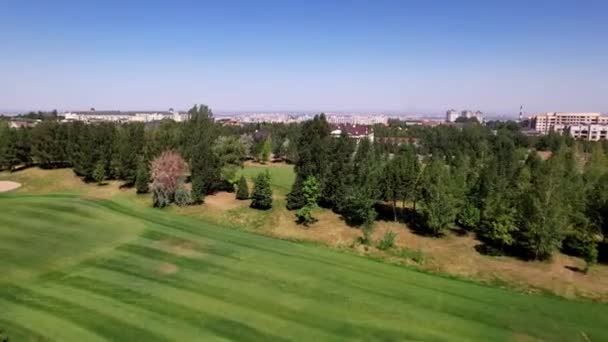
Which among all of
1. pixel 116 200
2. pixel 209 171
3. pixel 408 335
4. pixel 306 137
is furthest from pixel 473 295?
pixel 116 200

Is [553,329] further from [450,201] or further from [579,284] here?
[450,201]

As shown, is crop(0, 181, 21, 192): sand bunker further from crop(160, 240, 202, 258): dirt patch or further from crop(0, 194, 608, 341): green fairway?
crop(160, 240, 202, 258): dirt patch

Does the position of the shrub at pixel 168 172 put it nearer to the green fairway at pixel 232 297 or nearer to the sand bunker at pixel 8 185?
the green fairway at pixel 232 297

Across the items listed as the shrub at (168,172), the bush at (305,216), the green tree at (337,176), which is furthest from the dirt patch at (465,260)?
the shrub at (168,172)

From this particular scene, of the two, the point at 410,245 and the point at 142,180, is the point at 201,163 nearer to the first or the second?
the point at 142,180

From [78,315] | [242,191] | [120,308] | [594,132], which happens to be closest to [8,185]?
[242,191]

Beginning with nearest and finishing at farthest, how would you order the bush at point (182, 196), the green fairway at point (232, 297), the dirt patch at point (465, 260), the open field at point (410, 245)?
the green fairway at point (232, 297), the dirt patch at point (465, 260), the open field at point (410, 245), the bush at point (182, 196)
